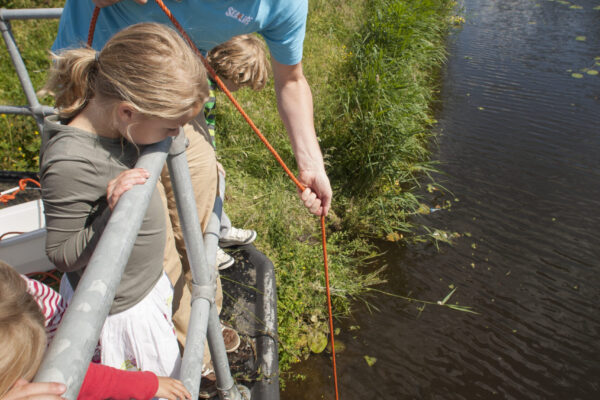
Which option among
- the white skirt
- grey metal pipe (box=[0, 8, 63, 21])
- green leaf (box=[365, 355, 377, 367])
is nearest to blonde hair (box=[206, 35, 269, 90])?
grey metal pipe (box=[0, 8, 63, 21])

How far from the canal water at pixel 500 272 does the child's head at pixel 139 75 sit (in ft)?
6.76

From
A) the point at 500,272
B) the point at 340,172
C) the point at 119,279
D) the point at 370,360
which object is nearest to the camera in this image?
the point at 119,279

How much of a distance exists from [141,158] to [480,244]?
12.3 feet

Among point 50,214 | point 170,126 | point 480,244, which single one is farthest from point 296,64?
point 480,244

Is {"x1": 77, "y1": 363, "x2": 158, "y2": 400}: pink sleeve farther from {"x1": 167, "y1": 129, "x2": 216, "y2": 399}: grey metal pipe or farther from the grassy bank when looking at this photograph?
the grassy bank

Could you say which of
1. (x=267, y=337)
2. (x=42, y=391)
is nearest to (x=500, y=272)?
(x=267, y=337)

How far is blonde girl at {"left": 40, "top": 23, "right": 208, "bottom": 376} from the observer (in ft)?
3.80

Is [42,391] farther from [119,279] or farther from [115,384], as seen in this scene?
[115,384]

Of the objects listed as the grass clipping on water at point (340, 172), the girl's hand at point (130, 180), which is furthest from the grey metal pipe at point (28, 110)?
the girl's hand at point (130, 180)

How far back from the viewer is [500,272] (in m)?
3.66

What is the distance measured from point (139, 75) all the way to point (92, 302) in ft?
2.68

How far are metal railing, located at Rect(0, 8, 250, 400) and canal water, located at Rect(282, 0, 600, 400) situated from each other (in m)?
1.70

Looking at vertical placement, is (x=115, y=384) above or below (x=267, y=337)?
above

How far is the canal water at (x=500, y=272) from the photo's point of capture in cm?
284
